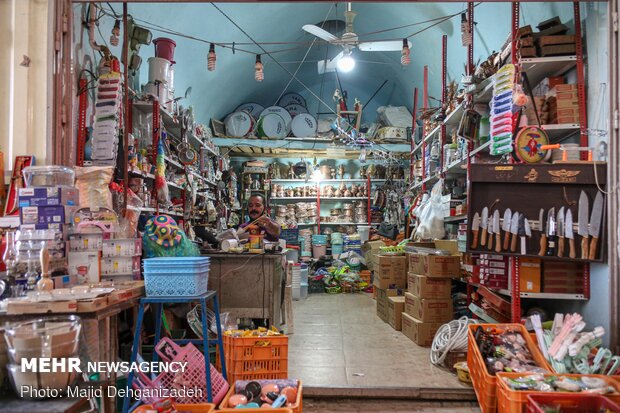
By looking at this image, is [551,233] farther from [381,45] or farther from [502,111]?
[381,45]

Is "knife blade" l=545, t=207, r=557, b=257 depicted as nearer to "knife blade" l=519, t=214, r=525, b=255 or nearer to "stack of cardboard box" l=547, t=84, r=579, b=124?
"knife blade" l=519, t=214, r=525, b=255

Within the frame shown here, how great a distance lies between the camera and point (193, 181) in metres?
6.64

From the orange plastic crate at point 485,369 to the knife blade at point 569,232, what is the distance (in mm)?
645

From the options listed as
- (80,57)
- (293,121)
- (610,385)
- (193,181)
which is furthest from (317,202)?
(610,385)

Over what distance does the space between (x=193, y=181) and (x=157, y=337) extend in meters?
3.79

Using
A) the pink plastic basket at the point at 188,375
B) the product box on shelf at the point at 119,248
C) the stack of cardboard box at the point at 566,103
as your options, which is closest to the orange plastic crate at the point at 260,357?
the pink plastic basket at the point at 188,375

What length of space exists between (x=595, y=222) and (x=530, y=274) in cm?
62

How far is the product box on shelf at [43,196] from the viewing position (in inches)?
111

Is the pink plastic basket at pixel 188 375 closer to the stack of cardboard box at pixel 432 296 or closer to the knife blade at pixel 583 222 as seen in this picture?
the stack of cardboard box at pixel 432 296

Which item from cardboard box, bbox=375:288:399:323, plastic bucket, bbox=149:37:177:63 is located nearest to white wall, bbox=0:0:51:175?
plastic bucket, bbox=149:37:177:63

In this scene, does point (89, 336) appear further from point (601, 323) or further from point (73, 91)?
point (601, 323)

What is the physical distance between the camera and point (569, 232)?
3.34 m


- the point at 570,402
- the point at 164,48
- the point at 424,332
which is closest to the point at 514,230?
the point at 570,402

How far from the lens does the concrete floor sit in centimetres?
348
